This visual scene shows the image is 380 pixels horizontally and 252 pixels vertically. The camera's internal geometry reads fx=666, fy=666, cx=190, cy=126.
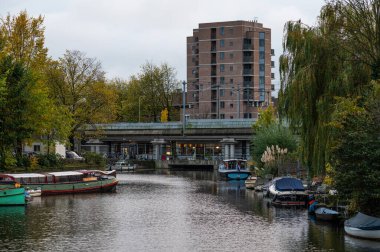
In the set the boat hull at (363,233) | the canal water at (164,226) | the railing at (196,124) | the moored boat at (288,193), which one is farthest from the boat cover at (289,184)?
the railing at (196,124)

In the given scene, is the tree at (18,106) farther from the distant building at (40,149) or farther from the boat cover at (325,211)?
the boat cover at (325,211)

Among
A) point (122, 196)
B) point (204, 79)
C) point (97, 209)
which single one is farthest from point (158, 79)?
point (97, 209)

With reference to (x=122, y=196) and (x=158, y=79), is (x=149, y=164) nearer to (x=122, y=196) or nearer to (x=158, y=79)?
(x=158, y=79)

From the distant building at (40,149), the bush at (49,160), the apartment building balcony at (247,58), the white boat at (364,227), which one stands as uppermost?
the apartment building balcony at (247,58)

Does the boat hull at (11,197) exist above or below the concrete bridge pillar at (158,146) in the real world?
below

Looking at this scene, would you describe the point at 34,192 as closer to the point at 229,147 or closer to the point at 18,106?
the point at 18,106

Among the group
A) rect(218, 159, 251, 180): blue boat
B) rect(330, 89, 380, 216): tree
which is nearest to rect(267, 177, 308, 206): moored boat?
rect(330, 89, 380, 216): tree

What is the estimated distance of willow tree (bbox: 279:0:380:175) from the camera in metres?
43.0

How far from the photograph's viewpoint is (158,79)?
150875mm

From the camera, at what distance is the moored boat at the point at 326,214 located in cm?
4273

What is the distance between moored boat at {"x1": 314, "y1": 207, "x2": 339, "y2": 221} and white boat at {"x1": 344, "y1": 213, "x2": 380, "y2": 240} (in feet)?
15.6

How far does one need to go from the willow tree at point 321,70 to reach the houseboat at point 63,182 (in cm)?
2695

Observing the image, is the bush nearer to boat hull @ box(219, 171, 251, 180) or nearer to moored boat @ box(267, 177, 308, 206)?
boat hull @ box(219, 171, 251, 180)

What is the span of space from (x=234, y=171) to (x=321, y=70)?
169 ft
